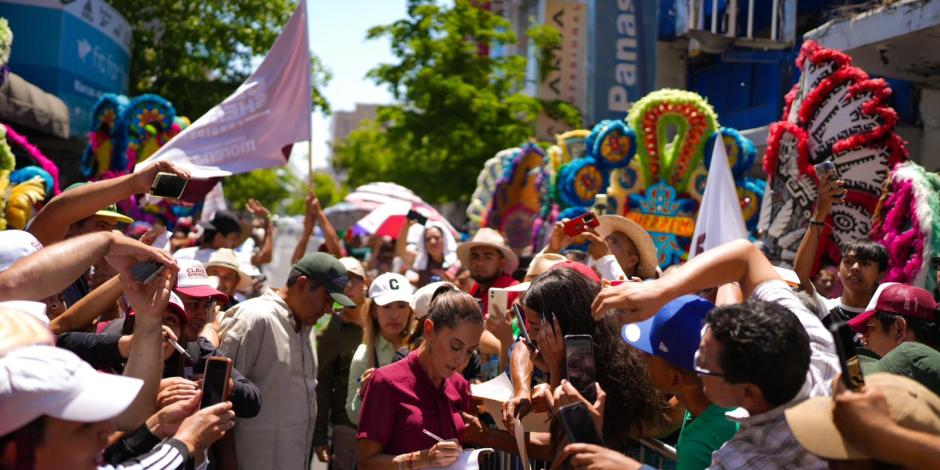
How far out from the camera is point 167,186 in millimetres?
4289

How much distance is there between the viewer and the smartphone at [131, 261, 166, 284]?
313 cm

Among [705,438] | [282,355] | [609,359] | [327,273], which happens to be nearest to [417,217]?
[327,273]

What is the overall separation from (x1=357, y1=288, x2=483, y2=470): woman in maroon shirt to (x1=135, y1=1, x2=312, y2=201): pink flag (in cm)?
301

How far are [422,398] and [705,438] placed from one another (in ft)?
4.83

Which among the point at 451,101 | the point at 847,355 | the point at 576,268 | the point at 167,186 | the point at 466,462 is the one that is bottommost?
the point at 466,462

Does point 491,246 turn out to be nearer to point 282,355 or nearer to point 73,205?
point 282,355

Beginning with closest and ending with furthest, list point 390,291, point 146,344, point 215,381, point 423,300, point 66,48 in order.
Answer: point 146,344 → point 215,381 → point 423,300 → point 390,291 → point 66,48

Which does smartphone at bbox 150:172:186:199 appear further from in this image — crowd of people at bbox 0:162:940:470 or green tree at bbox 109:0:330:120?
green tree at bbox 109:0:330:120

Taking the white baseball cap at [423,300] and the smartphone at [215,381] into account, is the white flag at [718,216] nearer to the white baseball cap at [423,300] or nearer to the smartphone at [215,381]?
the white baseball cap at [423,300]

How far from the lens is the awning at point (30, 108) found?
1337cm

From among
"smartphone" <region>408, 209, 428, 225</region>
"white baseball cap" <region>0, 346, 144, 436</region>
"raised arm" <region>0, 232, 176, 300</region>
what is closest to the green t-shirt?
"white baseball cap" <region>0, 346, 144, 436</region>

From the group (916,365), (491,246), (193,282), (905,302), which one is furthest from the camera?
(491,246)

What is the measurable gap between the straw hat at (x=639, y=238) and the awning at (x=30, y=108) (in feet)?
32.2

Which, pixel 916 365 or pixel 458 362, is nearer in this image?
pixel 916 365
